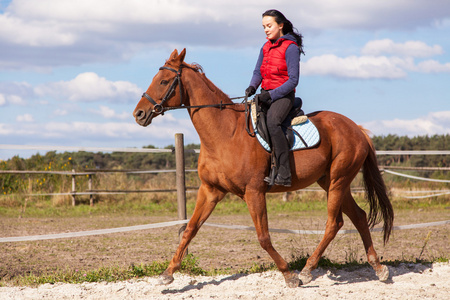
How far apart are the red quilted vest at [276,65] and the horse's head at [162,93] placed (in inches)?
37.4

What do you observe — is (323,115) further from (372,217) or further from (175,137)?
(175,137)

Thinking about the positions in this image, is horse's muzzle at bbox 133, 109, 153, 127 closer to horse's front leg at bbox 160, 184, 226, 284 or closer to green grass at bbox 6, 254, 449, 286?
horse's front leg at bbox 160, 184, 226, 284

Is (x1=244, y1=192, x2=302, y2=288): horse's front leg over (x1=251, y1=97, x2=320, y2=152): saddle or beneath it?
beneath

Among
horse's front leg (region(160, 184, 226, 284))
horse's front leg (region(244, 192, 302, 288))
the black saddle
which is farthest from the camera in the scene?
horse's front leg (region(160, 184, 226, 284))

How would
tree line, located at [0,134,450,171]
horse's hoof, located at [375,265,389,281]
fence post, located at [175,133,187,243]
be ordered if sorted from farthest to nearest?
tree line, located at [0,134,450,171] < fence post, located at [175,133,187,243] < horse's hoof, located at [375,265,389,281]

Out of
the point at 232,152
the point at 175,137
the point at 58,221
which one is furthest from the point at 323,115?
the point at 58,221

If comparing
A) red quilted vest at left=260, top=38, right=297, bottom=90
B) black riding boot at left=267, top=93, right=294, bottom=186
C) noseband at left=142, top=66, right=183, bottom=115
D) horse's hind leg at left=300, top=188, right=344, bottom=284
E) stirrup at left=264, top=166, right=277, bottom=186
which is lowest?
horse's hind leg at left=300, top=188, right=344, bottom=284

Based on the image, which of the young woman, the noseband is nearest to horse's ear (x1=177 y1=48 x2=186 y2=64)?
the noseband

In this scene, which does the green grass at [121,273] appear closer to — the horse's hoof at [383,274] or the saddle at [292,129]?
the horse's hoof at [383,274]

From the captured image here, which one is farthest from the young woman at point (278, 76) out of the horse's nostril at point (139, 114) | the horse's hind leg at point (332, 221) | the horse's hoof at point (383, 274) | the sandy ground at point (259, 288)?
the horse's hoof at point (383, 274)

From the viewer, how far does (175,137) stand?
6.44 m

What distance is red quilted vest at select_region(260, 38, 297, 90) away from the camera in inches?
206

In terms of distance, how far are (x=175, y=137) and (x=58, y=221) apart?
7626mm

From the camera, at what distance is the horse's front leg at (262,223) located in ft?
16.2
